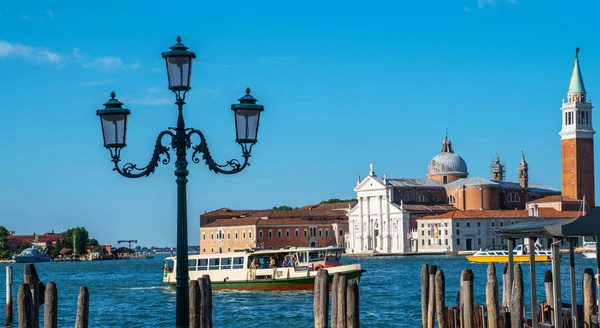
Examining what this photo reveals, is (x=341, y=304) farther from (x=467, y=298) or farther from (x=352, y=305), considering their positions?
(x=467, y=298)

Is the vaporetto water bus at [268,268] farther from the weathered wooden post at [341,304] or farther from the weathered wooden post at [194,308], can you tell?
the weathered wooden post at [194,308]

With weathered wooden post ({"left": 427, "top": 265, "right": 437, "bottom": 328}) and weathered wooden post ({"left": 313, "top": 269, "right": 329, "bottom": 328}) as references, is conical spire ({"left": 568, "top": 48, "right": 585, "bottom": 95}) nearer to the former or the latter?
weathered wooden post ({"left": 427, "top": 265, "right": 437, "bottom": 328})

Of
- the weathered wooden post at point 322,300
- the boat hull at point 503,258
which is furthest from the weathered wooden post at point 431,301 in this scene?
the boat hull at point 503,258

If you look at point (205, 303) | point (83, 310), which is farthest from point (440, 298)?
point (83, 310)

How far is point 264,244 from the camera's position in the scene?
8500 centimetres

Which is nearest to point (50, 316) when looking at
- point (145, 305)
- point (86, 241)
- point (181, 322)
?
point (181, 322)

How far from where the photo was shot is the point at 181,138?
7.63 metres

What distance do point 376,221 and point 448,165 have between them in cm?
880

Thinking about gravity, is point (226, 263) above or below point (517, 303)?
above

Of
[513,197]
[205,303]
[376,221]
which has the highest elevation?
[513,197]

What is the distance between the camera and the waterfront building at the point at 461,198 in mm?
75875

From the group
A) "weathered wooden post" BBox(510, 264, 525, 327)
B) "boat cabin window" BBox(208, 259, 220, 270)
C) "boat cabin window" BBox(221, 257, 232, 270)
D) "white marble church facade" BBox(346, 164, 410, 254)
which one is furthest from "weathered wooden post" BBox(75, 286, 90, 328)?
"white marble church facade" BBox(346, 164, 410, 254)

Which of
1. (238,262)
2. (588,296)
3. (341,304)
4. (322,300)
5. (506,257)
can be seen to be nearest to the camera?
(341,304)

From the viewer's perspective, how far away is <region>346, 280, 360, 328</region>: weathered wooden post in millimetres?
9602
